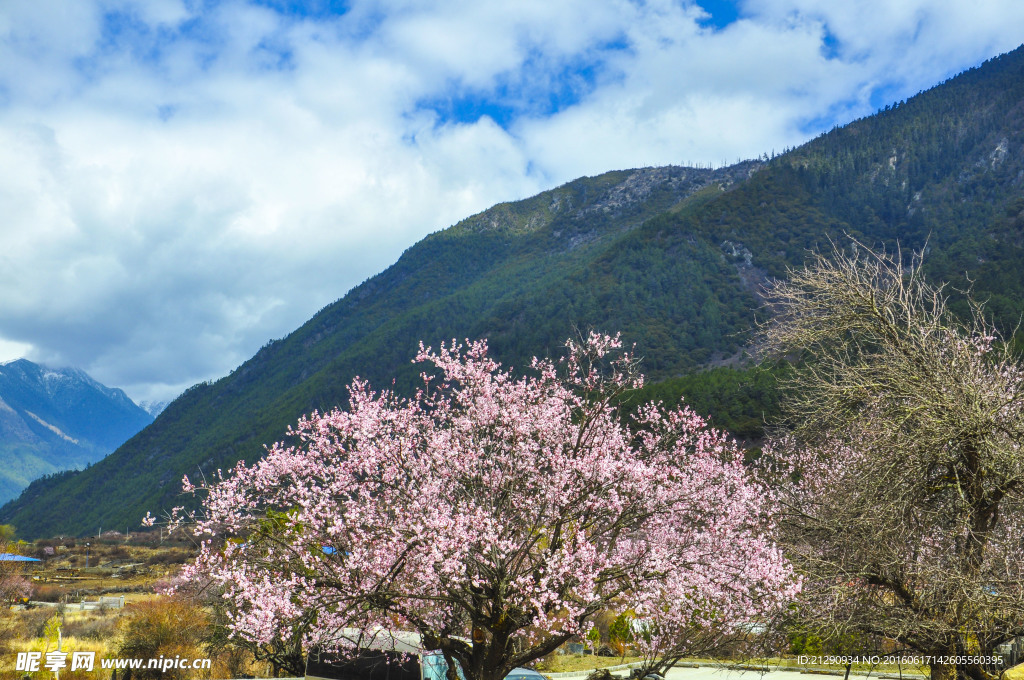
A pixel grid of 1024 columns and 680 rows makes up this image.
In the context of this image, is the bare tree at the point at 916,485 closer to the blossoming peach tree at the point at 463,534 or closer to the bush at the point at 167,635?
the blossoming peach tree at the point at 463,534

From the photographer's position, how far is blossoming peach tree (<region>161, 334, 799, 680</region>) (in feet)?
36.1

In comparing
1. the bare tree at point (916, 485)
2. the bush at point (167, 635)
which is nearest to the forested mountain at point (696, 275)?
the bush at point (167, 635)

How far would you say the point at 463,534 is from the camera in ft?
34.5

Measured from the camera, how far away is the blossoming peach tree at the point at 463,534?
36.1 ft

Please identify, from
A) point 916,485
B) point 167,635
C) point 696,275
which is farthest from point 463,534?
point 696,275

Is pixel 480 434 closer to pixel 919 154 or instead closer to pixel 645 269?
pixel 645 269

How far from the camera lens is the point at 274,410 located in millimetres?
182250

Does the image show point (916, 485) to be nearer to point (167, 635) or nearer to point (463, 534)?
point (463, 534)

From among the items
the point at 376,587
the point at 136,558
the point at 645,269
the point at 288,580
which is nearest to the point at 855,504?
the point at 376,587

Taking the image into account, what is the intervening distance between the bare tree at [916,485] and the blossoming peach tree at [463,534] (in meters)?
1.37

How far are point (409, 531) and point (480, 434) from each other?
10.5 feet

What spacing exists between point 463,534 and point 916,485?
6816 mm

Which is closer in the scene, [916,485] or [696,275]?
[916,485]

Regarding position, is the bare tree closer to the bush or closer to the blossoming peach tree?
the blossoming peach tree
